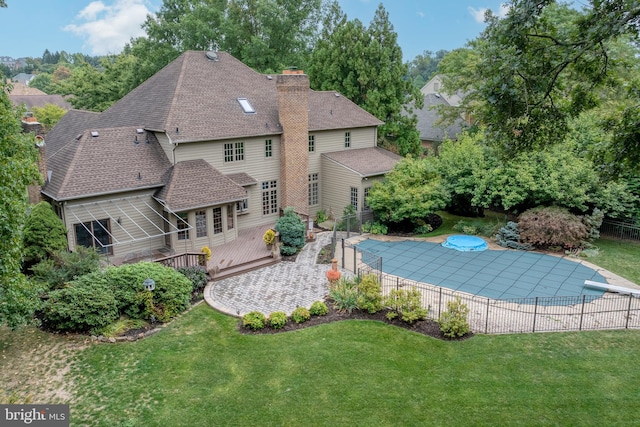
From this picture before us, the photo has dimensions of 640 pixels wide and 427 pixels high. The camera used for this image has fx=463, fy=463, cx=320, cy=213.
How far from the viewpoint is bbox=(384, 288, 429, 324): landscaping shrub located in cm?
1538

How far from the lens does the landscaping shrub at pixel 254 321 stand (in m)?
15.2

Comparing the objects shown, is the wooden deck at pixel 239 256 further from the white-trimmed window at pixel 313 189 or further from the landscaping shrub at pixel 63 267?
the white-trimmed window at pixel 313 189

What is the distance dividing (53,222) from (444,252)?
57.6 ft

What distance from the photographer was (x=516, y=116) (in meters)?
11.5

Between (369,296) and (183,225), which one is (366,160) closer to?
(183,225)

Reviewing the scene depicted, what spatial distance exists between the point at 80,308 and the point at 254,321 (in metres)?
5.42

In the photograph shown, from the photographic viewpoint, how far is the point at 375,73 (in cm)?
3269

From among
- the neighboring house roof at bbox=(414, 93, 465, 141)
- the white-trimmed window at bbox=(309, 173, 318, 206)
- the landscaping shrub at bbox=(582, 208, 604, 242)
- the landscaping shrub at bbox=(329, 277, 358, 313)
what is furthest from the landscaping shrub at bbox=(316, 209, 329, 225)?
the neighboring house roof at bbox=(414, 93, 465, 141)

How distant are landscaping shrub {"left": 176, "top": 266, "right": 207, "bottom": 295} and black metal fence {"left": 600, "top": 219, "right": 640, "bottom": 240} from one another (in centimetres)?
2190

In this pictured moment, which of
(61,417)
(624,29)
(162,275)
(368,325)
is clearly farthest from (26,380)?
(624,29)

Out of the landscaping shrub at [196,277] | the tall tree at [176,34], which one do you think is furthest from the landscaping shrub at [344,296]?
the tall tree at [176,34]

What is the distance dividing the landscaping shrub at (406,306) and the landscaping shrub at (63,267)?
1043 centimetres

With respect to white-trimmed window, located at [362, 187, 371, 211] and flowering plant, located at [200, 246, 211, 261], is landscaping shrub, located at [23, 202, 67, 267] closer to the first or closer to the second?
flowering plant, located at [200, 246, 211, 261]

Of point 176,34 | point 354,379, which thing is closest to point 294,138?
point 354,379
